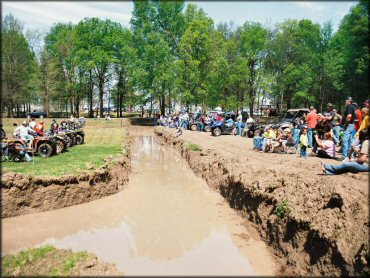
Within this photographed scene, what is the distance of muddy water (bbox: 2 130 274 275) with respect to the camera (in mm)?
7133

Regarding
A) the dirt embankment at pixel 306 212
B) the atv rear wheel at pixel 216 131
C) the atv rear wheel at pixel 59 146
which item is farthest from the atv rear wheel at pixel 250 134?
the atv rear wheel at pixel 59 146

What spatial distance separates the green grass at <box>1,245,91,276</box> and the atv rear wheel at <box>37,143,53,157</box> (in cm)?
829

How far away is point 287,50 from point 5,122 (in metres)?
38.5

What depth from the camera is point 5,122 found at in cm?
3500

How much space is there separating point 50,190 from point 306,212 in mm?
8197

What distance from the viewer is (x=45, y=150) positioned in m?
15.0

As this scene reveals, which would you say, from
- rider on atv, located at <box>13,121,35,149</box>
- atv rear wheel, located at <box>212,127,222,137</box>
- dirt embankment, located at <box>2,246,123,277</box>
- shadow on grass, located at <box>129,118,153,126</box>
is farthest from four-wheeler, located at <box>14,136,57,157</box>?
shadow on grass, located at <box>129,118,153,126</box>

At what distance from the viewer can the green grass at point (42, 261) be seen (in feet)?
20.7

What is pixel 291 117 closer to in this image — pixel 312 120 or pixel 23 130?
pixel 312 120

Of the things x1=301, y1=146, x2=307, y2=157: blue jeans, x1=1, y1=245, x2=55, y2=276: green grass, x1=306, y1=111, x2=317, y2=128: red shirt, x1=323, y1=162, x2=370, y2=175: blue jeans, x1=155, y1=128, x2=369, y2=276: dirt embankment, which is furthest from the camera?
x1=306, y1=111, x2=317, y2=128: red shirt

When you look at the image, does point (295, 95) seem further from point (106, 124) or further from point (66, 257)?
point (66, 257)

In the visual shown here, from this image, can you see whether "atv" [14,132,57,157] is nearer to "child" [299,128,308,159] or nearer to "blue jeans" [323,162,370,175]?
"child" [299,128,308,159]

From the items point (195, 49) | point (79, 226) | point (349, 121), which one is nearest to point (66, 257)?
point (79, 226)

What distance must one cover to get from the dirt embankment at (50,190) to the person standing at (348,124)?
892 cm
